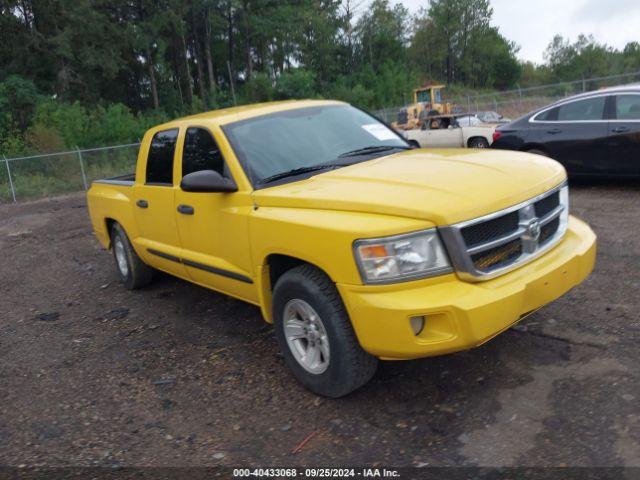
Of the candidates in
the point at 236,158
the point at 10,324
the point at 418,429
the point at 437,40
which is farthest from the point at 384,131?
the point at 437,40

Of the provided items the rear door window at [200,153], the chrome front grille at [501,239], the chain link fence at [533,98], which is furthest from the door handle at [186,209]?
the chain link fence at [533,98]

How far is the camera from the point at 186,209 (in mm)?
4645

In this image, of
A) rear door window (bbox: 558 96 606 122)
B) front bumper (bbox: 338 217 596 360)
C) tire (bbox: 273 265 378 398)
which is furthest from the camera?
rear door window (bbox: 558 96 606 122)

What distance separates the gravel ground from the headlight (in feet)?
2.89

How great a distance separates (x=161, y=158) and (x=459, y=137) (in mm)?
10354

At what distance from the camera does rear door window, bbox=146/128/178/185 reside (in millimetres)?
5063

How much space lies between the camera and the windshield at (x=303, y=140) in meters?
4.18

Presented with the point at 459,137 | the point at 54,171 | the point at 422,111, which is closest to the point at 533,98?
the point at 422,111

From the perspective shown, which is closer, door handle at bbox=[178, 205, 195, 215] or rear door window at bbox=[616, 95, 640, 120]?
door handle at bbox=[178, 205, 195, 215]

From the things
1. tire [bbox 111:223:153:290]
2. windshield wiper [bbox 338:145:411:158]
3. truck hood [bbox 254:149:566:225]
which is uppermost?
windshield wiper [bbox 338:145:411:158]

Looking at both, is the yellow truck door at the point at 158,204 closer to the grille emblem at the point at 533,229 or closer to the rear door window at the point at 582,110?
the grille emblem at the point at 533,229

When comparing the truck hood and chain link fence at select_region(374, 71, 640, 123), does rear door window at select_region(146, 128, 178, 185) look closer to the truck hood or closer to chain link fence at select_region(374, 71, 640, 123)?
the truck hood

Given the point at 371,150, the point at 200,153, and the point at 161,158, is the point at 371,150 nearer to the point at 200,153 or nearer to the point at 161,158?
the point at 200,153

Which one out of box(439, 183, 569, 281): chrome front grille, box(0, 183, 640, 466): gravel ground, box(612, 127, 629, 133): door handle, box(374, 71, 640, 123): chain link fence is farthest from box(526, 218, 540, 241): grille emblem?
box(374, 71, 640, 123): chain link fence
